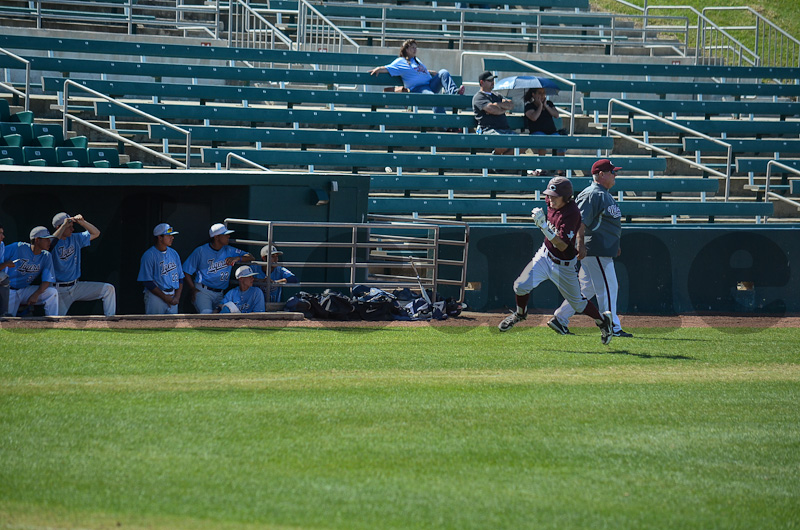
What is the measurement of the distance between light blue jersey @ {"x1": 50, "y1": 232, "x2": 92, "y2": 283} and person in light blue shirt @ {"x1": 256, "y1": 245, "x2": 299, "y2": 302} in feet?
6.94

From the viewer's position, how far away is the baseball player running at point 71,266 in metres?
11.3

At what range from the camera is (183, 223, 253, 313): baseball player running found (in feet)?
40.2

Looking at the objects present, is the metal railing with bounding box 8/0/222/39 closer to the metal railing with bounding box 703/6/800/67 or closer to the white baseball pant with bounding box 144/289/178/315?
the white baseball pant with bounding box 144/289/178/315

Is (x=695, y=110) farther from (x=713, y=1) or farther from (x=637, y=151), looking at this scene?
(x=713, y=1)

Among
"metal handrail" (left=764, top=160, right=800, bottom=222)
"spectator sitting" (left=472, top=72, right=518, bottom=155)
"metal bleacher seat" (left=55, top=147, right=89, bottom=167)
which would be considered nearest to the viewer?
"metal bleacher seat" (left=55, top=147, right=89, bottom=167)

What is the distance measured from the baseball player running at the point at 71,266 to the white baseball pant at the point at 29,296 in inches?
7.5

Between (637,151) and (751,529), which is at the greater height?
(637,151)

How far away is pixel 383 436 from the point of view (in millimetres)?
6426

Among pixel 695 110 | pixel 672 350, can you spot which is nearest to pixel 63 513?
pixel 672 350

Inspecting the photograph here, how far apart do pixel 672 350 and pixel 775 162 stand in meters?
8.18

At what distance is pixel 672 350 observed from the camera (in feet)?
34.0

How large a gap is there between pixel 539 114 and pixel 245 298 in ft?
25.8

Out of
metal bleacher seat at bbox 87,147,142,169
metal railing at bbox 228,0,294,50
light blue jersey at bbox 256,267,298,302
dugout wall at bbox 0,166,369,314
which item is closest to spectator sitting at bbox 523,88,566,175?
metal railing at bbox 228,0,294,50

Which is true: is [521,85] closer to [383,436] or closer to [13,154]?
[13,154]
